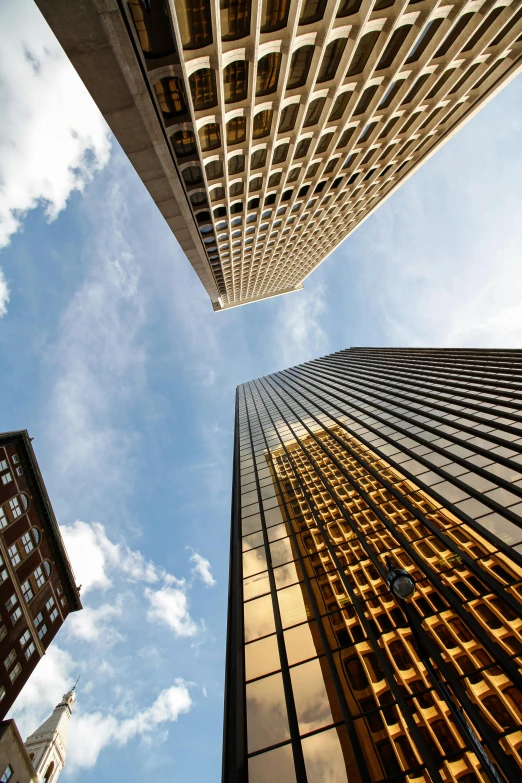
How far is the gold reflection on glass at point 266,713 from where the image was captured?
10.4 m

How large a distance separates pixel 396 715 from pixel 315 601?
478 cm

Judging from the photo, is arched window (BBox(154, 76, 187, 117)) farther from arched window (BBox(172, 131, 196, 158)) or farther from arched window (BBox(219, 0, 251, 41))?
arched window (BBox(219, 0, 251, 41))

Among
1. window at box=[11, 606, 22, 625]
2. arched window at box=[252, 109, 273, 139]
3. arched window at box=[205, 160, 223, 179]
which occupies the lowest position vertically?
window at box=[11, 606, 22, 625]

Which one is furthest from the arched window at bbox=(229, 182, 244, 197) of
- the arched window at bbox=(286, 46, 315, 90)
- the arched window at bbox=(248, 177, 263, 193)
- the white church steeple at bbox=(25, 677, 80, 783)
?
the white church steeple at bbox=(25, 677, 80, 783)

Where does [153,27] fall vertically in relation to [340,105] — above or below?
above

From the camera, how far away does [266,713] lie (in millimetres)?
11023

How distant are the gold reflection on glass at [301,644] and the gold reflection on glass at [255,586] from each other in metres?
2.87

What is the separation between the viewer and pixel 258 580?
16.9 m

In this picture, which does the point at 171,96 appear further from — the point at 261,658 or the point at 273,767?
the point at 273,767

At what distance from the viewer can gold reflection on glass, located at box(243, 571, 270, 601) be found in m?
16.0

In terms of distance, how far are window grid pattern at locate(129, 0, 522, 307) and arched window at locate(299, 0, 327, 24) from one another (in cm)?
6

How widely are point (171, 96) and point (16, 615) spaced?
178 feet

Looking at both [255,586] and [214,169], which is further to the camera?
[214,169]

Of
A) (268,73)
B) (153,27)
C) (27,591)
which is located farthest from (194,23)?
(27,591)
